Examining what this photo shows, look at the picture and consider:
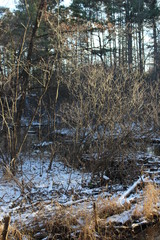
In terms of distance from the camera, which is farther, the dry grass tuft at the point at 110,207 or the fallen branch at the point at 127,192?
the fallen branch at the point at 127,192

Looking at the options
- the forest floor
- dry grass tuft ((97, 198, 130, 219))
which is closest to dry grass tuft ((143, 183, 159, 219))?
the forest floor

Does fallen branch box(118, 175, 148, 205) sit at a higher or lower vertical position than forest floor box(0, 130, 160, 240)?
higher

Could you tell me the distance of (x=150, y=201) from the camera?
639cm

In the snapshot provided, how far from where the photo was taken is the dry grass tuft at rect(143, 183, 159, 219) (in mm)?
6204

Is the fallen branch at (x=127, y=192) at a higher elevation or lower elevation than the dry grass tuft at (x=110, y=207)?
higher

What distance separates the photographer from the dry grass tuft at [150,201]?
6204mm

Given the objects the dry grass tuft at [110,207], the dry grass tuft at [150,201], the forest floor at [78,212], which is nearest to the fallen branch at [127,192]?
the forest floor at [78,212]

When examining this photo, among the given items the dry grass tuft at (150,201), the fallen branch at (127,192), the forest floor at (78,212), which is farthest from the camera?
the fallen branch at (127,192)

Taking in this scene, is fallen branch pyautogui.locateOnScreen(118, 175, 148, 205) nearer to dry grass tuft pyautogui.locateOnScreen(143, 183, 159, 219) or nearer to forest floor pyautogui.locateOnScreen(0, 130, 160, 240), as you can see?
forest floor pyautogui.locateOnScreen(0, 130, 160, 240)

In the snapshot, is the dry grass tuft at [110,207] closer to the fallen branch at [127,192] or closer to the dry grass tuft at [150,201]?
the fallen branch at [127,192]

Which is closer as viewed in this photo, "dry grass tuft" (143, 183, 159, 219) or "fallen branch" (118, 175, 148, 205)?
"dry grass tuft" (143, 183, 159, 219)

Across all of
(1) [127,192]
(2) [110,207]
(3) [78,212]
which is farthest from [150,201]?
(3) [78,212]

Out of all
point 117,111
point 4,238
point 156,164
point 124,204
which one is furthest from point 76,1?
point 4,238

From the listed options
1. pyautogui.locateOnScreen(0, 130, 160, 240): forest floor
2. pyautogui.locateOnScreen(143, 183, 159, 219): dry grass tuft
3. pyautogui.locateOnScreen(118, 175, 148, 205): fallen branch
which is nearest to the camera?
pyautogui.locateOnScreen(0, 130, 160, 240): forest floor
